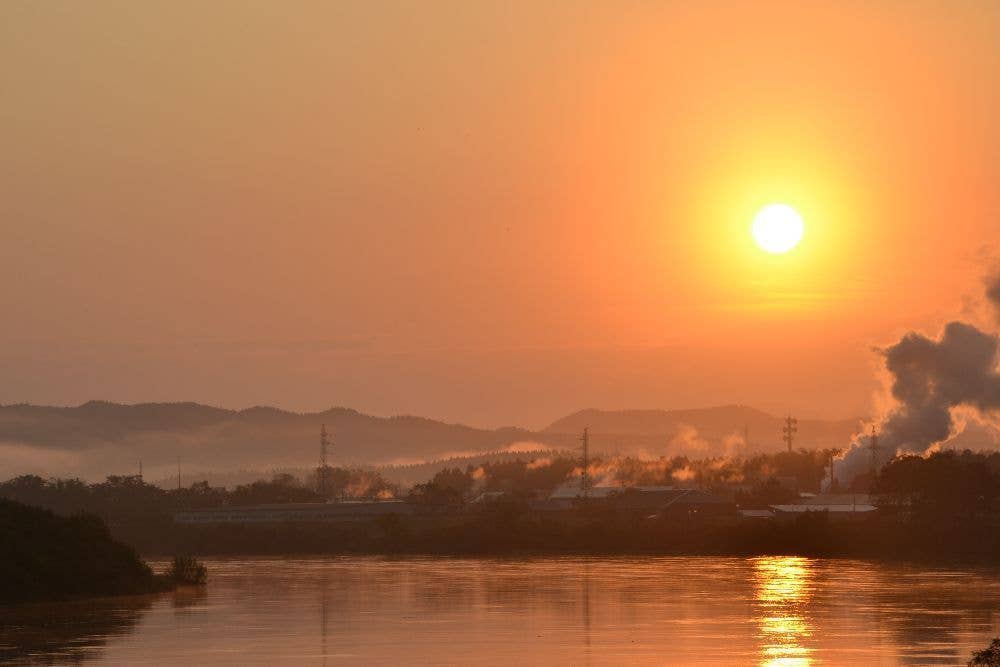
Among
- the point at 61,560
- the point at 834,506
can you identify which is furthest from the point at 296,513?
the point at 61,560

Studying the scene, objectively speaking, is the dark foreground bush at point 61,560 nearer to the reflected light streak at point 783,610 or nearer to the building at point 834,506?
the reflected light streak at point 783,610

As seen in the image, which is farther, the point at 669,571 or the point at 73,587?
the point at 669,571

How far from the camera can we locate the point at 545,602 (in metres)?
83.7

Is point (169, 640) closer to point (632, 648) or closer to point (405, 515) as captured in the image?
point (632, 648)

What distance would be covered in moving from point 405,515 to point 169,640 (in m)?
102

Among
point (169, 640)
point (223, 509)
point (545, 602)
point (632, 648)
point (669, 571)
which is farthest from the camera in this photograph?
point (223, 509)

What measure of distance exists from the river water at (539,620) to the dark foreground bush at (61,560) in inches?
78.9

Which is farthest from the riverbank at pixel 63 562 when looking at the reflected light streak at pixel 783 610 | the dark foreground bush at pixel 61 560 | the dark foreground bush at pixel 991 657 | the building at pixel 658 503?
the building at pixel 658 503

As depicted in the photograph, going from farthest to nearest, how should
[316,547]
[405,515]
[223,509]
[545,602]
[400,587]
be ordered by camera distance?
[223,509] < [405,515] < [316,547] < [400,587] < [545,602]

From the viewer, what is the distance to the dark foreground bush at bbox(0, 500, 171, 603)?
8572 cm

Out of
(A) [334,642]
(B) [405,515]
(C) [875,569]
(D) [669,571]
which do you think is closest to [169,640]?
(A) [334,642]

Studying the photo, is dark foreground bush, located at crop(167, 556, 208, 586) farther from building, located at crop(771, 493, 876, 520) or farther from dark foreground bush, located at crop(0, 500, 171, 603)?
building, located at crop(771, 493, 876, 520)

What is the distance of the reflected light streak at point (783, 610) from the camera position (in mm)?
60375

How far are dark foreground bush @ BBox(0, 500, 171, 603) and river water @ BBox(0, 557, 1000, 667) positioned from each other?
2004 mm
